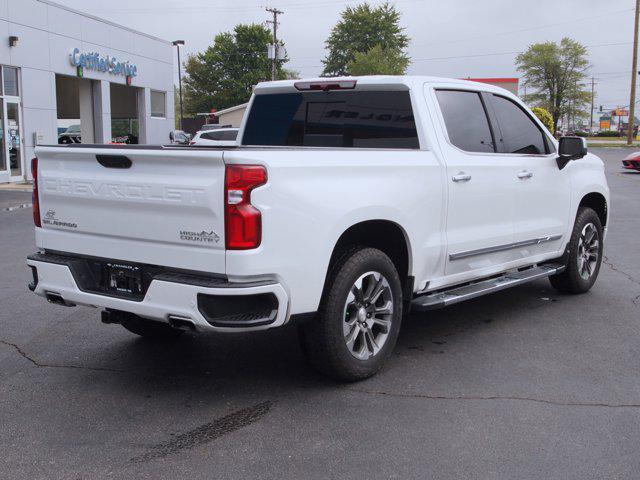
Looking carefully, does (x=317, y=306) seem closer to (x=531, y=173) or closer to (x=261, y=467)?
(x=261, y=467)

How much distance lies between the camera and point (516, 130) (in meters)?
6.19

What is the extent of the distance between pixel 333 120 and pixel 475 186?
4.08ft

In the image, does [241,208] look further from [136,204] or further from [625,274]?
[625,274]

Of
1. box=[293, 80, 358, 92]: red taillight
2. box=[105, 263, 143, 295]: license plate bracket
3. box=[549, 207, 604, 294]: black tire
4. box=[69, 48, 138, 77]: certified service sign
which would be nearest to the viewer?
box=[105, 263, 143, 295]: license plate bracket

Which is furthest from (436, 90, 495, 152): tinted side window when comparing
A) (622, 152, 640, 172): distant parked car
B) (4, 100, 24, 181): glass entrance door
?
(622, 152, 640, 172): distant parked car

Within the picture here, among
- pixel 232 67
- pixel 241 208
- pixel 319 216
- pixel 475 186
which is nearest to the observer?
pixel 241 208

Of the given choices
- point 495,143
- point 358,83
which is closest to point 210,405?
point 358,83

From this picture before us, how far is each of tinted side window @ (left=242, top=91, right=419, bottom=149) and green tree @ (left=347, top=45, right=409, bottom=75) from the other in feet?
214

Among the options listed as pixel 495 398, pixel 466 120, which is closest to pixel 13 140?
pixel 466 120

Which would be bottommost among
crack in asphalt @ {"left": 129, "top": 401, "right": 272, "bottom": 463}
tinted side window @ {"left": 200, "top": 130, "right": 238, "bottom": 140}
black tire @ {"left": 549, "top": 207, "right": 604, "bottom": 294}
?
crack in asphalt @ {"left": 129, "top": 401, "right": 272, "bottom": 463}

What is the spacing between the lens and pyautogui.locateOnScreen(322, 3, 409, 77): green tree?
86.4m

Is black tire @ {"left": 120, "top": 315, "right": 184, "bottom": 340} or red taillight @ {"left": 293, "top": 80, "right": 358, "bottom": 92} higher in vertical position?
red taillight @ {"left": 293, "top": 80, "right": 358, "bottom": 92}

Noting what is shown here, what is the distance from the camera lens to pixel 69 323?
611 centimetres

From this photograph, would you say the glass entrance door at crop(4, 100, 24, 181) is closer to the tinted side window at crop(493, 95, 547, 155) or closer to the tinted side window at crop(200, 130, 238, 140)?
the tinted side window at crop(200, 130, 238, 140)
